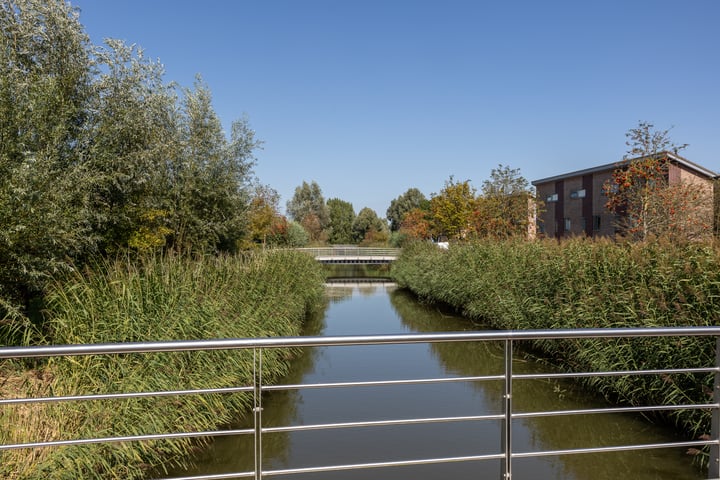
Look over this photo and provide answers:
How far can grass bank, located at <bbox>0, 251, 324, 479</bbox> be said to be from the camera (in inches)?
156

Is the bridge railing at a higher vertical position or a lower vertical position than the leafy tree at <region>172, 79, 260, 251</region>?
lower

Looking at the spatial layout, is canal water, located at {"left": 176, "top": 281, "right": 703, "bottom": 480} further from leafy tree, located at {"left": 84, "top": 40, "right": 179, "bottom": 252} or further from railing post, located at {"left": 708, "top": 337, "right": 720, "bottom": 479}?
leafy tree, located at {"left": 84, "top": 40, "right": 179, "bottom": 252}

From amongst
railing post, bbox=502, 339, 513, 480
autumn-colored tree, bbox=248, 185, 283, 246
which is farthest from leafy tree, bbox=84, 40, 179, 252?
railing post, bbox=502, 339, 513, 480

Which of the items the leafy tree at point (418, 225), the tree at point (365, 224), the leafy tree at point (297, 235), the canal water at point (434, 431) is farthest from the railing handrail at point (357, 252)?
the canal water at point (434, 431)

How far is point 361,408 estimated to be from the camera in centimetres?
667

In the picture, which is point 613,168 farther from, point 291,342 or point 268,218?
point 291,342

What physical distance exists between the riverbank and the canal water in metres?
0.49

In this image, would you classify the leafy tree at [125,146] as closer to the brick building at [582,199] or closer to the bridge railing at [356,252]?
the brick building at [582,199]

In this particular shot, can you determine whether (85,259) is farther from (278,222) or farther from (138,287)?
(278,222)

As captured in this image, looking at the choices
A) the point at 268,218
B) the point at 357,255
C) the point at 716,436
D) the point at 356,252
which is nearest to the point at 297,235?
the point at 356,252

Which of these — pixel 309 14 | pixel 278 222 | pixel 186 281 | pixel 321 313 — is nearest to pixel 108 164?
pixel 186 281

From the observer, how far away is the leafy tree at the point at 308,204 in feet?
202

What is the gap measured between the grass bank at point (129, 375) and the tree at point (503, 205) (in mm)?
20559

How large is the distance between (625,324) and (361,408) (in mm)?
3860
